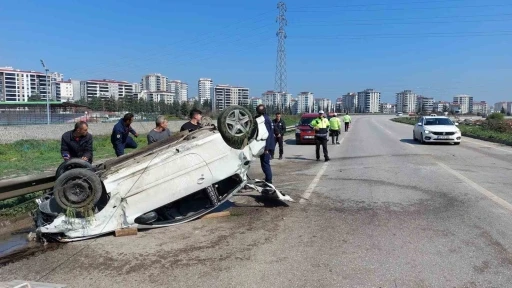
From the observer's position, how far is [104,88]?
A: 128 metres

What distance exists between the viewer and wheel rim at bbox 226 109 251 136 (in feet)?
19.6

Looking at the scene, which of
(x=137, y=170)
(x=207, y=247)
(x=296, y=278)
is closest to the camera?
(x=296, y=278)

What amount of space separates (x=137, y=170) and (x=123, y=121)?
344 cm

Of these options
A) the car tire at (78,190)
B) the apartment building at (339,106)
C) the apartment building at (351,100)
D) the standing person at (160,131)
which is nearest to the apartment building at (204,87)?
the apartment building at (339,106)

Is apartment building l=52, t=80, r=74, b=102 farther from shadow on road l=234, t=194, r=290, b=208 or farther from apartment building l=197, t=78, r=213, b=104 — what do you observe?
shadow on road l=234, t=194, r=290, b=208

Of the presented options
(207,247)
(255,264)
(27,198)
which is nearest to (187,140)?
(207,247)

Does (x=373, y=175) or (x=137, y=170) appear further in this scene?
(x=373, y=175)

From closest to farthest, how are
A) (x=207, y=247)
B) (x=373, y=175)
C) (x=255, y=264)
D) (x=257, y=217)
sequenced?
(x=255, y=264)
(x=207, y=247)
(x=257, y=217)
(x=373, y=175)

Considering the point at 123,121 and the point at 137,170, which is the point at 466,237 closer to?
the point at 137,170

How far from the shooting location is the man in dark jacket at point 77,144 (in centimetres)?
650

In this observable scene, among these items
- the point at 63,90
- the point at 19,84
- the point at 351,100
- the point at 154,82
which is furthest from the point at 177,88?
the point at 351,100

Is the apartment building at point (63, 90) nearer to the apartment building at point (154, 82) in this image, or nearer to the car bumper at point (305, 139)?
the apartment building at point (154, 82)

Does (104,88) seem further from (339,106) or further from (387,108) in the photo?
(387,108)

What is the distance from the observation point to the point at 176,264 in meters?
4.29
